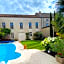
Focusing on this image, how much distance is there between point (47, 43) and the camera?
13617 millimetres

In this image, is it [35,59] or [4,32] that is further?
[4,32]

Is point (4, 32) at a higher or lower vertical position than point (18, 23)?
lower

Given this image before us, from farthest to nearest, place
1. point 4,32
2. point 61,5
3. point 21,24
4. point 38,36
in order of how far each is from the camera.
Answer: point 21,24, point 38,36, point 4,32, point 61,5

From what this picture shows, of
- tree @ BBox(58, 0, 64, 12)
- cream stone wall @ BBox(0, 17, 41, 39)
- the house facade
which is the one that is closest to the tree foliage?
the house facade

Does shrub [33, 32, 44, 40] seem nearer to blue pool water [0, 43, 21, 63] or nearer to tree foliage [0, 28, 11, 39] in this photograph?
tree foliage [0, 28, 11, 39]

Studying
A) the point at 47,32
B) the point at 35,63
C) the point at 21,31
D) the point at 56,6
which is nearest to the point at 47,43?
the point at 35,63

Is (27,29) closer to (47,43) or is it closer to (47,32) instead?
(47,32)

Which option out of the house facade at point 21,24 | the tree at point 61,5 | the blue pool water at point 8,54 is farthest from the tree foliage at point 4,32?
the tree at point 61,5

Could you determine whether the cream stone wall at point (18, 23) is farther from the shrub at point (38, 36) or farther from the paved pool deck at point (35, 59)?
the paved pool deck at point (35, 59)

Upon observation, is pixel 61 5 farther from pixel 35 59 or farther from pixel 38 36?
pixel 38 36

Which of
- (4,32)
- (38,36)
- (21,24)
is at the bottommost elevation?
(38,36)

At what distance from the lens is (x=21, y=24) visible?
34031 mm

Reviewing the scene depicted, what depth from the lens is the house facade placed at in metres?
33.3

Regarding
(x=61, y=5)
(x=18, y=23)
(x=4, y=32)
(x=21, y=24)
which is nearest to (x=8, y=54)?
(x=61, y=5)
